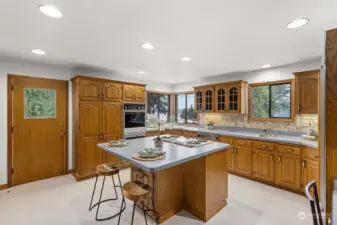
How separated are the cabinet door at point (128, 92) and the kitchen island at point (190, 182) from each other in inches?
75.9

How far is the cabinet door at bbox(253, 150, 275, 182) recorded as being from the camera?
326cm

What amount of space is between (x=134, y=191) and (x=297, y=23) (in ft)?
8.37

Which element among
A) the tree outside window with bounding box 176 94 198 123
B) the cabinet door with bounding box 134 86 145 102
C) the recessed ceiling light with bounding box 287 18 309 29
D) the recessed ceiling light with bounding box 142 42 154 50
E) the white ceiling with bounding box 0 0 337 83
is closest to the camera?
the white ceiling with bounding box 0 0 337 83

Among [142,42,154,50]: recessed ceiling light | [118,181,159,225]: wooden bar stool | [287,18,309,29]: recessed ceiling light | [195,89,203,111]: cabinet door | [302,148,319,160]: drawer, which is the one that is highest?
[142,42,154,50]: recessed ceiling light

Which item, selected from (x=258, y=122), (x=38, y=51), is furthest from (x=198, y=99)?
(x=38, y=51)

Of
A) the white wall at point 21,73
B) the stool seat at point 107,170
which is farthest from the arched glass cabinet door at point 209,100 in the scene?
the stool seat at point 107,170

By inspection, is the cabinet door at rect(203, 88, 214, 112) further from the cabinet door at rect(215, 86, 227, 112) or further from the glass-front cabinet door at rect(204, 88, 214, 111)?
the cabinet door at rect(215, 86, 227, 112)

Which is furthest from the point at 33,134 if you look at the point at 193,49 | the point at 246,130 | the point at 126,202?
the point at 246,130

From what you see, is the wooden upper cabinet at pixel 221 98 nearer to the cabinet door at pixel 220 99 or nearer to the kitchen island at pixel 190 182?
the cabinet door at pixel 220 99

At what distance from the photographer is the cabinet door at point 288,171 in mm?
2963

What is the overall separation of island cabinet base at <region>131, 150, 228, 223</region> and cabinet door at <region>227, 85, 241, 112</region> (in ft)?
6.25

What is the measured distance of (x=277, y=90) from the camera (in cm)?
381

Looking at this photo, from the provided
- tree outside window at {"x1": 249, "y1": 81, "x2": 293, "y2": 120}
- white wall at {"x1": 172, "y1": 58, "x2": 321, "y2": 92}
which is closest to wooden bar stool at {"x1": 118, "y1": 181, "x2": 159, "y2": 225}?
tree outside window at {"x1": 249, "y1": 81, "x2": 293, "y2": 120}

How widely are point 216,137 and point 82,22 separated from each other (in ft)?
11.4
